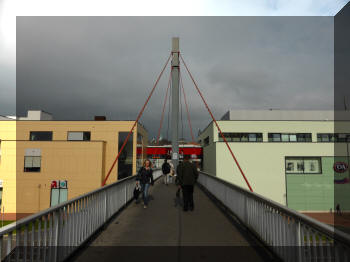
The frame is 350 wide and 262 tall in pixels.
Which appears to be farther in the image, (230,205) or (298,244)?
(230,205)

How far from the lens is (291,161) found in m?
32.0

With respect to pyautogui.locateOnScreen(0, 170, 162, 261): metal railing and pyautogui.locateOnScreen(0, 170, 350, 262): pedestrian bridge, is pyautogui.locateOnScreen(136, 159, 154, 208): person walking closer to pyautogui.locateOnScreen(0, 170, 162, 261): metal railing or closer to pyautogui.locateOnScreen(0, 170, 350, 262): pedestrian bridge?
pyautogui.locateOnScreen(0, 170, 350, 262): pedestrian bridge

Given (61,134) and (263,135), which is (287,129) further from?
(61,134)

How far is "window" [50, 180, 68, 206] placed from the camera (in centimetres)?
3228

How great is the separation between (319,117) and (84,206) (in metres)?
65.1

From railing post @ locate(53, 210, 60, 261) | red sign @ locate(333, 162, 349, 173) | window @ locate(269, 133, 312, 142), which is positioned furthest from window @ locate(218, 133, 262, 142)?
railing post @ locate(53, 210, 60, 261)

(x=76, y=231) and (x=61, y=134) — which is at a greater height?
(x=61, y=134)

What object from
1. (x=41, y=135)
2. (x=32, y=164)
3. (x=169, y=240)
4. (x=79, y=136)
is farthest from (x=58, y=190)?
(x=169, y=240)

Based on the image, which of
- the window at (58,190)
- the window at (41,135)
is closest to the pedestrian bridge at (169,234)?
the window at (58,190)

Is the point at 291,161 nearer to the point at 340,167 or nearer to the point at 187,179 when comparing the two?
the point at 340,167

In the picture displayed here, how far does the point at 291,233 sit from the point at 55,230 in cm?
354

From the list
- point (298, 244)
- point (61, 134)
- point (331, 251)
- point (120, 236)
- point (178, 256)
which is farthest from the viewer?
point (61, 134)

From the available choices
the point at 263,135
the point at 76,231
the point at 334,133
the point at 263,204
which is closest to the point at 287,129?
the point at 263,135

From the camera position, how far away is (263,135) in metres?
33.6
